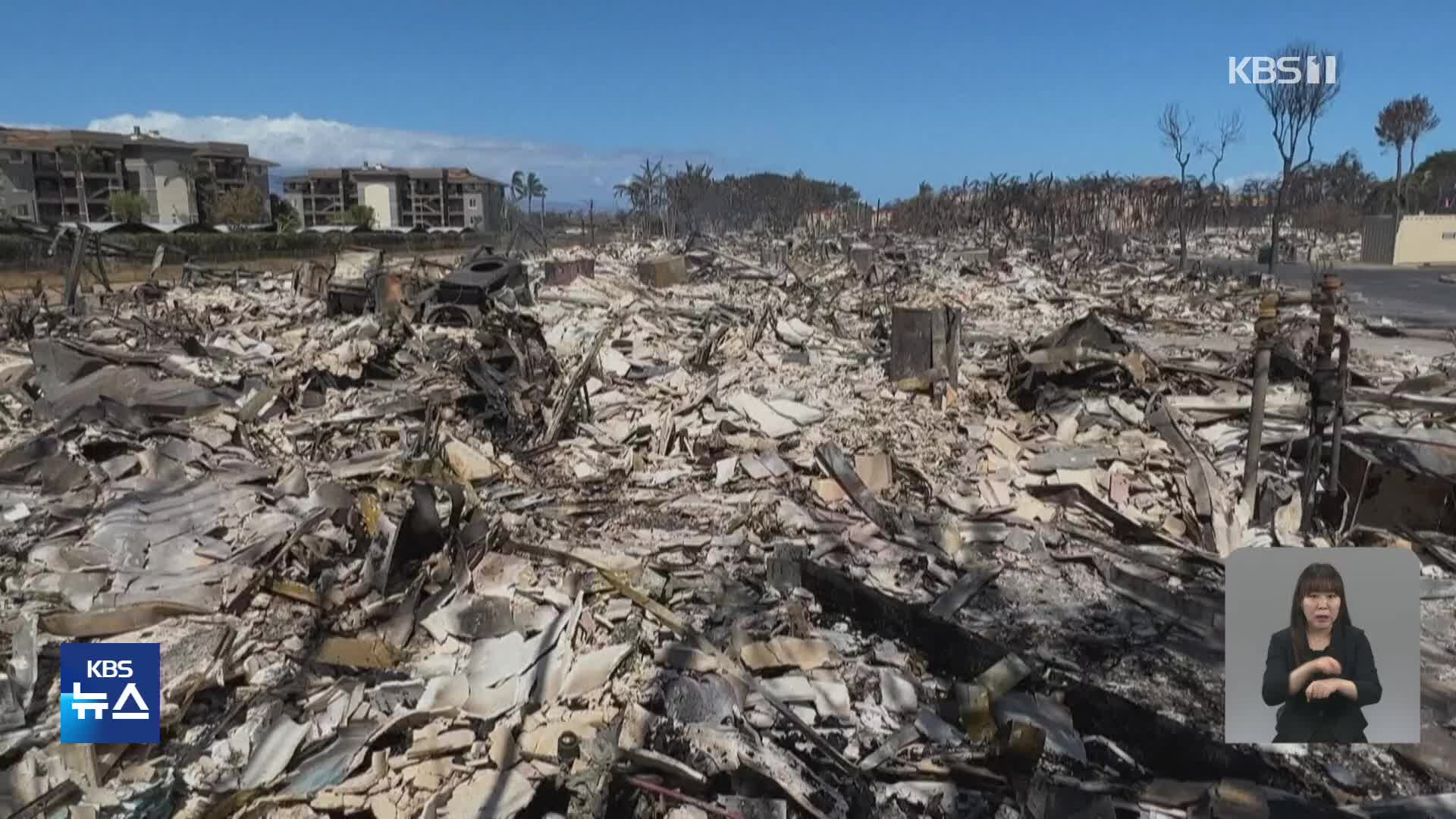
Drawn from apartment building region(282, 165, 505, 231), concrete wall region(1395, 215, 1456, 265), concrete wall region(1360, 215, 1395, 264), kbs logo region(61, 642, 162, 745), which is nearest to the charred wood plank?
kbs logo region(61, 642, 162, 745)

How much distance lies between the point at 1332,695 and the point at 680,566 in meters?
3.29

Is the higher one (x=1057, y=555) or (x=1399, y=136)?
(x=1399, y=136)

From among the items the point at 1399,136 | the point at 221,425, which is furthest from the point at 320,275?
the point at 1399,136

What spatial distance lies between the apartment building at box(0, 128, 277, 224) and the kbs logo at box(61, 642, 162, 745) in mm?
53566

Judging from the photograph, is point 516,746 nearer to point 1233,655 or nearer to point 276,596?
point 276,596

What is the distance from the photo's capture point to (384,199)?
74938 millimetres

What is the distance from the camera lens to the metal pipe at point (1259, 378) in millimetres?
4664

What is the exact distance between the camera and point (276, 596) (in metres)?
4.42

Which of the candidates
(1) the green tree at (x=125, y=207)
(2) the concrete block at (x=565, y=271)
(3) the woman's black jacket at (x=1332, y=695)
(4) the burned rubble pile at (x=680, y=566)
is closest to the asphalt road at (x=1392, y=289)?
(4) the burned rubble pile at (x=680, y=566)

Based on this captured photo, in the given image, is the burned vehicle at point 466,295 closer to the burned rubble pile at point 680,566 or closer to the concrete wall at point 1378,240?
the burned rubble pile at point 680,566

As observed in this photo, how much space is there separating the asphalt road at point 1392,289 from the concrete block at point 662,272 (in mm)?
11953

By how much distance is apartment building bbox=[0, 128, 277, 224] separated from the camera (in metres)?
48.9

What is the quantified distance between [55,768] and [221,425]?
461 centimetres

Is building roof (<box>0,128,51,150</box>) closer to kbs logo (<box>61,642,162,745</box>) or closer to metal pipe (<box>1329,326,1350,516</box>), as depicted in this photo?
kbs logo (<box>61,642,162,745</box>)
